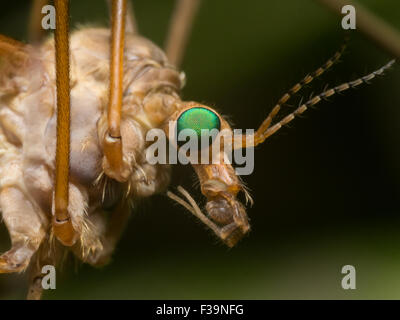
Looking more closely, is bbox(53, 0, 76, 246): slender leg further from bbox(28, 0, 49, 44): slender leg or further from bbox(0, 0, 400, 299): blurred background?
bbox(0, 0, 400, 299): blurred background

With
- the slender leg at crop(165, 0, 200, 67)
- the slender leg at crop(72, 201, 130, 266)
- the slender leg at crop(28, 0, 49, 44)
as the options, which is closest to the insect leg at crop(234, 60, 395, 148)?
the slender leg at crop(72, 201, 130, 266)

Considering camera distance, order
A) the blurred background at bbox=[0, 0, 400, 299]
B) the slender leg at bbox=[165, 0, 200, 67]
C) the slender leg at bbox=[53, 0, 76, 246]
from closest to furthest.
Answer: the slender leg at bbox=[53, 0, 76, 246]
the blurred background at bbox=[0, 0, 400, 299]
the slender leg at bbox=[165, 0, 200, 67]

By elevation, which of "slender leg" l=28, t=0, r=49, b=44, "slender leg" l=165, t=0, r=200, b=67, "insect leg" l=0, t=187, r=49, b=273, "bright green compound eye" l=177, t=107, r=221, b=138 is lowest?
"insect leg" l=0, t=187, r=49, b=273

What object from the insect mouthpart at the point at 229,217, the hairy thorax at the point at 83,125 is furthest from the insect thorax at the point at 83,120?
the insect mouthpart at the point at 229,217

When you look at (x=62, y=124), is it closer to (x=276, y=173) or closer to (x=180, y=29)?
Result: (x=180, y=29)

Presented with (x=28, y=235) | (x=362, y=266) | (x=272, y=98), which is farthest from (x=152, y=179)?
(x=272, y=98)

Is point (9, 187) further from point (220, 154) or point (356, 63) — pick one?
point (356, 63)

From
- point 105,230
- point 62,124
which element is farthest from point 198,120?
point 105,230
